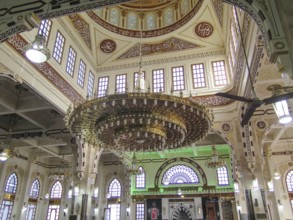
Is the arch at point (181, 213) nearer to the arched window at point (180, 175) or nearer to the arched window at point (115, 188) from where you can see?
the arched window at point (180, 175)

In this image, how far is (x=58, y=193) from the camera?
17.3 m

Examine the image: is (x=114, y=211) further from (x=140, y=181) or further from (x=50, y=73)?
(x=50, y=73)

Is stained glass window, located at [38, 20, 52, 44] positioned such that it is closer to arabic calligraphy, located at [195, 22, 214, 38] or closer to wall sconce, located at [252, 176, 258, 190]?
arabic calligraphy, located at [195, 22, 214, 38]

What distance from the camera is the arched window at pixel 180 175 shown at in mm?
15828

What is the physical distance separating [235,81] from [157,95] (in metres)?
5.05

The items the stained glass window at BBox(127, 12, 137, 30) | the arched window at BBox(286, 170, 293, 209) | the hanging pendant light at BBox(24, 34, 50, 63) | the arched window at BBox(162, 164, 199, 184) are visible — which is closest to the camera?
the hanging pendant light at BBox(24, 34, 50, 63)

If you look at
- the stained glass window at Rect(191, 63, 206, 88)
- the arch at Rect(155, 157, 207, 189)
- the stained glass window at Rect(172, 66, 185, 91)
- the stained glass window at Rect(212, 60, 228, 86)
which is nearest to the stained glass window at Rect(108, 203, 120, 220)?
the arch at Rect(155, 157, 207, 189)

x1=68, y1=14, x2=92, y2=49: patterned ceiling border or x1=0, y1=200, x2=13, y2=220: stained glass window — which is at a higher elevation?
x1=68, y1=14, x2=92, y2=49: patterned ceiling border

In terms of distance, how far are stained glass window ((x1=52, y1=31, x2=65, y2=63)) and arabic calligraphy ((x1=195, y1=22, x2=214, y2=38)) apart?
5.57 metres

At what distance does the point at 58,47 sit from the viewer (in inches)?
346

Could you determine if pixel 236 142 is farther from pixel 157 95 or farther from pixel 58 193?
pixel 58 193

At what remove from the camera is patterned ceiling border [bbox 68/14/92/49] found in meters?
9.79

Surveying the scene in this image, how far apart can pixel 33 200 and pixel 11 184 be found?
2.13 meters

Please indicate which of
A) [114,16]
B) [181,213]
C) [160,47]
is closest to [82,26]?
[114,16]
